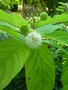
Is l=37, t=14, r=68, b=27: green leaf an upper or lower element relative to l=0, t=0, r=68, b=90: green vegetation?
upper

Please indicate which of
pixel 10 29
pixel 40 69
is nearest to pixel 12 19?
pixel 10 29

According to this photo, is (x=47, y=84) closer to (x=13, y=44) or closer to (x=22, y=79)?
(x=13, y=44)

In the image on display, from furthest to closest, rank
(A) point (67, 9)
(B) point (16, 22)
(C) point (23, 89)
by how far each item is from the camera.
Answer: (C) point (23, 89) → (A) point (67, 9) → (B) point (16, 22)

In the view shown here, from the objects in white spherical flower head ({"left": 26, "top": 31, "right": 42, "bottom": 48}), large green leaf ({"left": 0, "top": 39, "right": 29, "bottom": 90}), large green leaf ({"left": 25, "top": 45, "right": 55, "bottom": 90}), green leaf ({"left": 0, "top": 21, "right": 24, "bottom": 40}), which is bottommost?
large green leaf ({"left": 25, "top": 45, "right": 55, "bottom": 90})

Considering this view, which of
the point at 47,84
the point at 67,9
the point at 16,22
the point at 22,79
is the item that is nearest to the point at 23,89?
the point at 22,79

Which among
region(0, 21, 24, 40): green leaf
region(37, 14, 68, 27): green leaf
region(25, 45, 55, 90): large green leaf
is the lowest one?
region(25, 45, 55, 90): large green leaf
